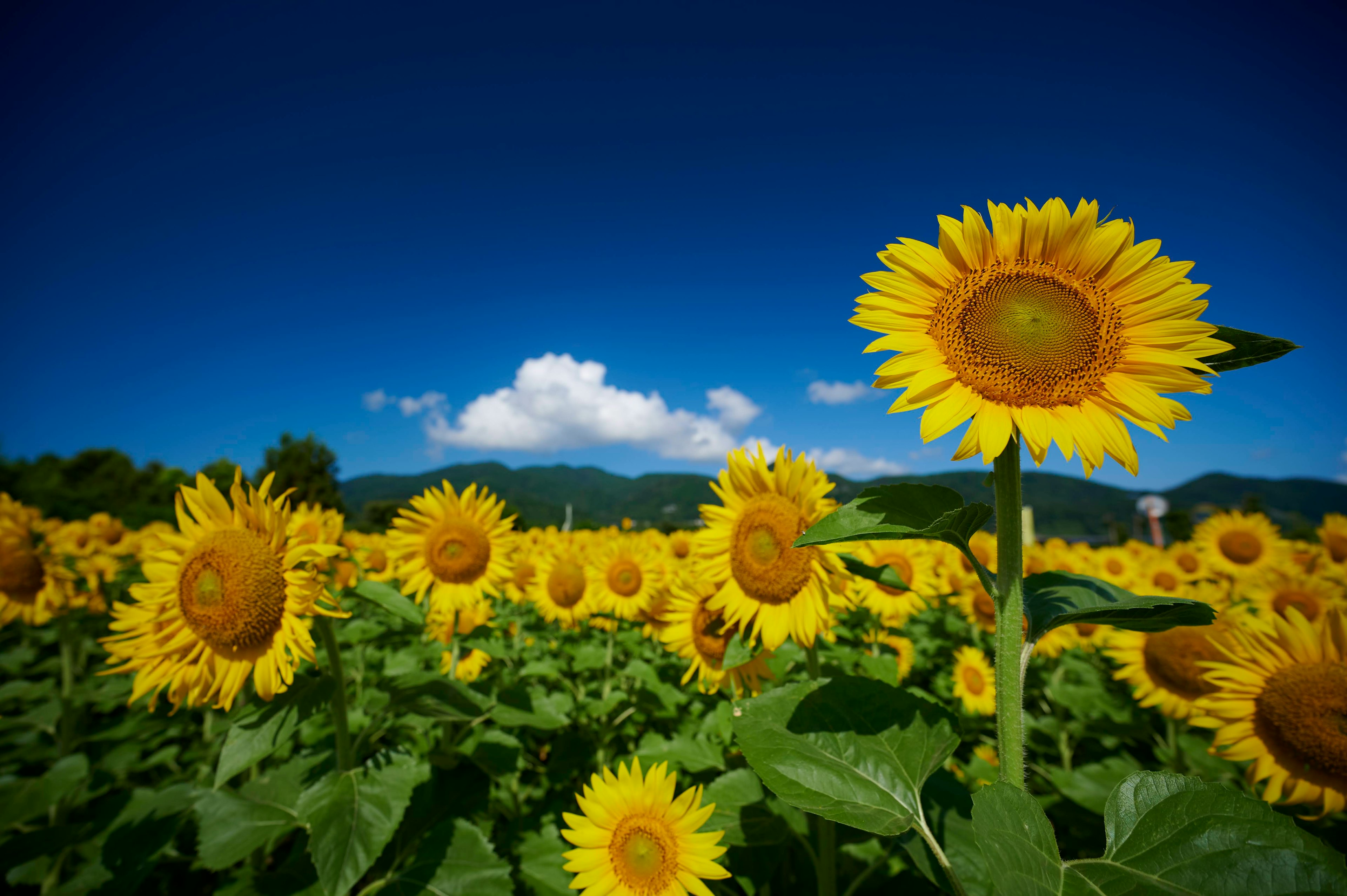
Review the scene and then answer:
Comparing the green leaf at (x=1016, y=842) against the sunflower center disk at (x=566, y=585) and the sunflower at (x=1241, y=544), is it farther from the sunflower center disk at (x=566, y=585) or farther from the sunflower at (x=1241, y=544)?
the sunflower at (x=1241, y=544)

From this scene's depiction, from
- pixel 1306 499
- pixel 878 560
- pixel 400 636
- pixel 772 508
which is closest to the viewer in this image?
pixel 772 508

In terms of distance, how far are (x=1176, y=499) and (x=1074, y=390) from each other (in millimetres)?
260871

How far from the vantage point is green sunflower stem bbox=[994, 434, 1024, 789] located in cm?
143

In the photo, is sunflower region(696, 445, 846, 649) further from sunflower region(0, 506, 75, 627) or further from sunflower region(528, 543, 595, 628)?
sunflower region(0, 506, 75, 627)

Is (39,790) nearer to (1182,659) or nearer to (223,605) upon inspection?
(223,605)

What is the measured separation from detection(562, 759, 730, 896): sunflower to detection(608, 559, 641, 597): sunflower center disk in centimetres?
382

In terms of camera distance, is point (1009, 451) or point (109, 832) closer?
point (1009, 451)

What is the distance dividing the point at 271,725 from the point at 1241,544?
10.6 m

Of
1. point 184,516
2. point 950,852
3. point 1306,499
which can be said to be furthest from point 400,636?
point 1306,499

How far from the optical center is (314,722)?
4516 mm

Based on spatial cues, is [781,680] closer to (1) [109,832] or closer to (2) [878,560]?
(2) [878,560]

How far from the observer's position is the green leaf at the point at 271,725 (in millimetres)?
2195

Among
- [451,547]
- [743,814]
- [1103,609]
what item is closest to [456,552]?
Result: [451,547]

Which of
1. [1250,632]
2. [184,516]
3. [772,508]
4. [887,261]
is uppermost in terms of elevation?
[887,261]
